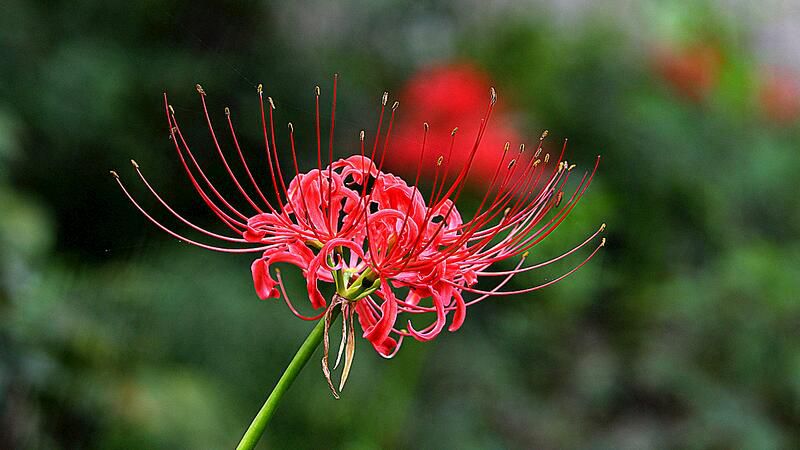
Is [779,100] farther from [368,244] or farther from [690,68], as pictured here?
[368,244]

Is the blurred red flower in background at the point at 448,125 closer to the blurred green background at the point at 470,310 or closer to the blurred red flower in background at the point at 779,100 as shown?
the blurred green background at the point at 470,310

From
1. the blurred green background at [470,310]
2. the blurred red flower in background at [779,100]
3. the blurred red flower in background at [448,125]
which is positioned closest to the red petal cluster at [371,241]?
the blurred green background at [470,310]

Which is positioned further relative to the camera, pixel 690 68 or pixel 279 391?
pixel 690 68

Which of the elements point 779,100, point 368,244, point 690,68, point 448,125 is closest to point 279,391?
point 368,244

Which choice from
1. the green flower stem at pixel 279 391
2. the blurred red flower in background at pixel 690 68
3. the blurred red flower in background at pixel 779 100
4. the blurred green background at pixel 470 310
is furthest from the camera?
the blurred red flower in background at pixel 779 100

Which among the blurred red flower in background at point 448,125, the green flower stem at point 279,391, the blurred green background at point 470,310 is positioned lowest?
the blurred green background at point 470,310

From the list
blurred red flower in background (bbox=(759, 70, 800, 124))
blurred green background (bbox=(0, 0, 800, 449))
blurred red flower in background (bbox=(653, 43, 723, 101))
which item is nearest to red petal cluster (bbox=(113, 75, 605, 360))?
blurred green background (bbox=(0, 0, 800, 449))

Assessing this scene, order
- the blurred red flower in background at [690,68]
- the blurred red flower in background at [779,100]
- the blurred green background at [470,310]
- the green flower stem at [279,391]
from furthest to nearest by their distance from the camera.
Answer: the blurred red flower in background at [779,100]
the blurred red flower in background at [690,68]
the blurred green background at [470,310]
the green flower stem at [279,391]
